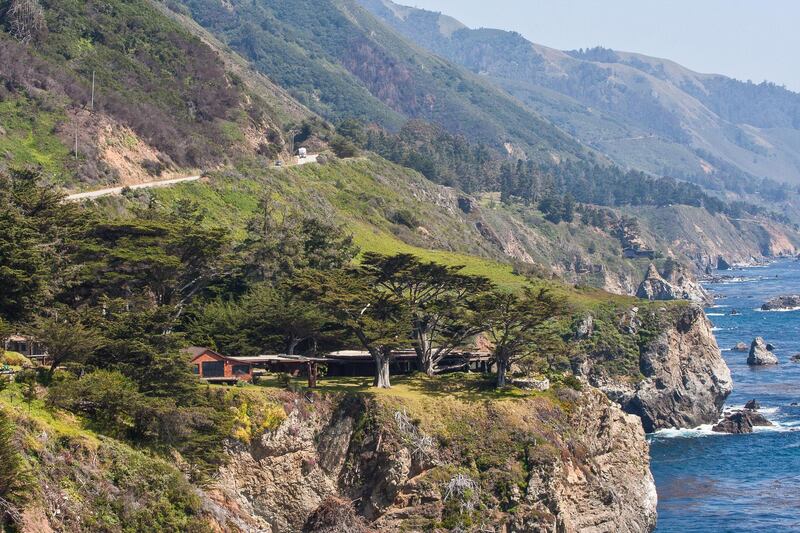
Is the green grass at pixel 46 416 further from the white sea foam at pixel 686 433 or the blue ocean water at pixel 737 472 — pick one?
the white sea foam at pixel 686 433

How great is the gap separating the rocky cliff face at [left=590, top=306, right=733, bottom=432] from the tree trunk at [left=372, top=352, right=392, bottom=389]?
4457 cm

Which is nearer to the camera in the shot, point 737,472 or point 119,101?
point 737,472

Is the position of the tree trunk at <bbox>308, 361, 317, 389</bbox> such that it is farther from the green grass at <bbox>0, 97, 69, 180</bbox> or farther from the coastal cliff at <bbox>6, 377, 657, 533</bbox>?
the green grass at <bbox>0, 97, 69, 180</bbox>

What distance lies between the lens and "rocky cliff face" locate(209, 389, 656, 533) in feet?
195

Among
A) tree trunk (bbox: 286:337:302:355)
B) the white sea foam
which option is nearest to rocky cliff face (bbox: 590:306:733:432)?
the white sea foam

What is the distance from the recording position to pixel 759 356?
14238 centimetres

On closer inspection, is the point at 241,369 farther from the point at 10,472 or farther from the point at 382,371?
the point at 10,472

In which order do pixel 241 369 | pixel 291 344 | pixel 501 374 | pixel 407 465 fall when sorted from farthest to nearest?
pixel 291 344 < pixel 501 374 < pixel 241 369 < pixel 407 465

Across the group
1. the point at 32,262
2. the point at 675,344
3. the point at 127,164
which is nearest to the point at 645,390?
the point at 675,344

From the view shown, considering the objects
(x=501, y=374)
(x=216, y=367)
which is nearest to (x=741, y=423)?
(x=501, y=374)

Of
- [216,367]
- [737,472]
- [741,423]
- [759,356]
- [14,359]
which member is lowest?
[737,472]

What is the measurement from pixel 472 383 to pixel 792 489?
31.5 metres

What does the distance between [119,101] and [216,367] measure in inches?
2558

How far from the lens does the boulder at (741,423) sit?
104m
